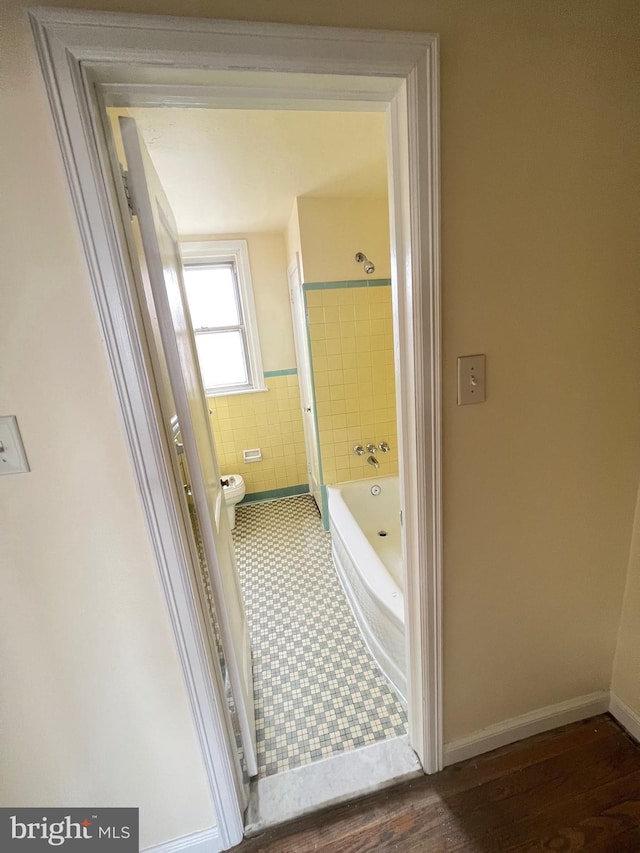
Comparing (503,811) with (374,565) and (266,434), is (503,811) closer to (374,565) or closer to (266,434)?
(374,565)

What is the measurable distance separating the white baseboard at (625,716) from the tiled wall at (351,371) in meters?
1.66

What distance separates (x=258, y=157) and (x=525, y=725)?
2.72 meters

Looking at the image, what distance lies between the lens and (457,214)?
75 cm

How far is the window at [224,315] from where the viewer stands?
9.37ft

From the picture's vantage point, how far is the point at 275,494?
333cm

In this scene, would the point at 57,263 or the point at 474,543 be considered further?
the point at 474,543

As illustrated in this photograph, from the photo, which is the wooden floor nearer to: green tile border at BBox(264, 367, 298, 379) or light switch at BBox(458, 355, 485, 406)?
light switch at BBox(458, 355, 485, 406)

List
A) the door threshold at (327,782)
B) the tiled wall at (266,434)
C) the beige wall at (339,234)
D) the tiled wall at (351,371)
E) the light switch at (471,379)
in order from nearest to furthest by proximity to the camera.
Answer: the light switch at (471,379)
the door threshold at (327,782)
the beige wall at (339,234)
the tiled wall at (351,371)
the tiled wall at (266,434)

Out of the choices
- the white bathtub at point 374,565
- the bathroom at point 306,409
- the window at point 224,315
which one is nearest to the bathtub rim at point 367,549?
the white bathtub at point 374,565

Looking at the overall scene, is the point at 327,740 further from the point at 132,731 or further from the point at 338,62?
the point at 338,62

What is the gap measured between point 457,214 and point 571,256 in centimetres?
35

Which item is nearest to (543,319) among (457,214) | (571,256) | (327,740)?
(571,256)

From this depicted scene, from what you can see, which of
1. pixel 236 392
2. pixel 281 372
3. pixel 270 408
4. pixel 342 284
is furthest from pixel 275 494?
pixel 342 284

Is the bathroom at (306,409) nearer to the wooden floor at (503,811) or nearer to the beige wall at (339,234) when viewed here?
the beige wall at (339,234)
